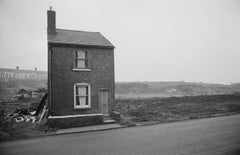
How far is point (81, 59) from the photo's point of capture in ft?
51.7

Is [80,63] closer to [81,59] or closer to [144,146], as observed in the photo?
[81,59]

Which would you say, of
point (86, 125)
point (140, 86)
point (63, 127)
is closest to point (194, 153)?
point (86, 125)

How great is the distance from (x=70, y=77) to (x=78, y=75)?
2.52 ft

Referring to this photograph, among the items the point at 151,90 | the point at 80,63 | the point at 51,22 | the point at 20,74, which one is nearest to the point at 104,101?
the point at 80,63

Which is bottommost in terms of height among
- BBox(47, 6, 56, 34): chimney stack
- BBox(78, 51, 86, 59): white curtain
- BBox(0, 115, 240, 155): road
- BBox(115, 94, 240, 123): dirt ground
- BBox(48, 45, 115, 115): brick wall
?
BBox(115, 94, 240, 123): dirt ground

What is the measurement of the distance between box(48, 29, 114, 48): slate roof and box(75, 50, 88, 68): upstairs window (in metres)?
0.96

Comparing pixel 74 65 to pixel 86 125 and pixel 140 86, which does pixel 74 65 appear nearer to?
pixel 86 125

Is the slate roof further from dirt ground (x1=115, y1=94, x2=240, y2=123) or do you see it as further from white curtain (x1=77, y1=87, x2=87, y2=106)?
dirt ground (x1=115, y1=94, x2=240, y2=123)

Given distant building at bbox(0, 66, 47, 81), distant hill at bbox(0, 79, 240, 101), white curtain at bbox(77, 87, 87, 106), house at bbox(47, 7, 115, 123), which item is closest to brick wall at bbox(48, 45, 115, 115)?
house at bbox(47, 7, 115, 123)

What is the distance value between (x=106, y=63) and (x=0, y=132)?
10.3m

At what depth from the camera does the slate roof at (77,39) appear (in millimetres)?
15689

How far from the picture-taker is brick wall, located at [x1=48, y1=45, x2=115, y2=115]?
14824mm

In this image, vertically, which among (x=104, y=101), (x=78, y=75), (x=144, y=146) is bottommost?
(x=144, y=146)

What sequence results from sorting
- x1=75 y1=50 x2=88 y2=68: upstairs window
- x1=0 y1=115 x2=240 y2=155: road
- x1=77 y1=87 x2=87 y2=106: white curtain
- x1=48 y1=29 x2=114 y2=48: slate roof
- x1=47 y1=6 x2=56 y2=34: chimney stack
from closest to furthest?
x1=0 y1=115 x2=240 y2=155: road
x1=77 y1=87 x2=87 y2=106: white curtain
x1=48 y1=29 x2=114 y2=48: slate roof
x1=75 y1=50 x2=88 y2=68: upstairs window
x1=47 y1=6 x2=56 y2=34: chimney stack
